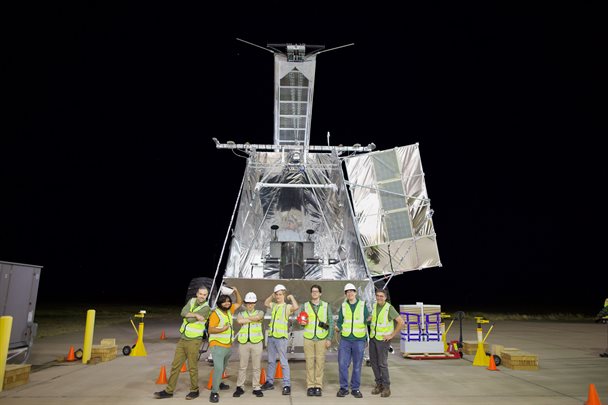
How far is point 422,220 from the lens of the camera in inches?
394

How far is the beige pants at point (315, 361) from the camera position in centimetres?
660

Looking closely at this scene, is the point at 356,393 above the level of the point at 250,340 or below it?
below

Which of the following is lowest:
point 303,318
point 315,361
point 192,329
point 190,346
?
point 315,361

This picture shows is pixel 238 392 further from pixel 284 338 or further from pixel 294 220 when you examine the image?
pixel 294 220

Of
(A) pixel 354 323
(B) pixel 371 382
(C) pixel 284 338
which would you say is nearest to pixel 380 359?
(A) pixel 354 323

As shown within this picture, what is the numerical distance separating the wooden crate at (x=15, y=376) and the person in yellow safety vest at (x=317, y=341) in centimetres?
467

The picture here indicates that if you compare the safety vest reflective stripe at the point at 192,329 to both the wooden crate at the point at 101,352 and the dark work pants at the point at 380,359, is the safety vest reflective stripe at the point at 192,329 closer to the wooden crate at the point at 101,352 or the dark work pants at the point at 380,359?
the dark work pants at the point at 380,359

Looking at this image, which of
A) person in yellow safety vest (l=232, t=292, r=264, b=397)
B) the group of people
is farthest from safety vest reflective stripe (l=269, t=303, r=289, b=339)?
person in yellow safety vest (l=232, t=292, r=264, b=397)

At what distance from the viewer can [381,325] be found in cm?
678

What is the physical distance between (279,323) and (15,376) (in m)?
4.32

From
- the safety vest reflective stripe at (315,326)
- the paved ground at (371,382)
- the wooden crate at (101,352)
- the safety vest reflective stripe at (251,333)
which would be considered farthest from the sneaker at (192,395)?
the wooden crate at (101,352)

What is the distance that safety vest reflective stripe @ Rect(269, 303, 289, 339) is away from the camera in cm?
682

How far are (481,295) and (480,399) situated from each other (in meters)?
61.2

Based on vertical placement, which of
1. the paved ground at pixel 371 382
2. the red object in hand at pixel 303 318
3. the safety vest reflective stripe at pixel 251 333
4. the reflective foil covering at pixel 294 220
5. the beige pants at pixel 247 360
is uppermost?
the reflective foil covering at pixel 294 220
